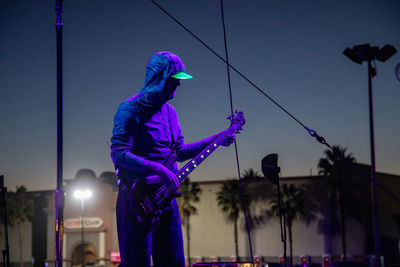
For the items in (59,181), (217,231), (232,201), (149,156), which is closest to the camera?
(149,156)

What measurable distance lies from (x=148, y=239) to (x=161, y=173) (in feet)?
1.81

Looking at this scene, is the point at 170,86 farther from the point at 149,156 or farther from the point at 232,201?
the point at 232,201

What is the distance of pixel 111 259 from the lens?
53.8m

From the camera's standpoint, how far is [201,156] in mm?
4371

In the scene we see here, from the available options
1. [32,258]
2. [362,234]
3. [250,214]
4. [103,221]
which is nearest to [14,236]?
[32,258]

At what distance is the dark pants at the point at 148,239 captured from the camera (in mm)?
3846

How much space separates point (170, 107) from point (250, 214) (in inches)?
2135

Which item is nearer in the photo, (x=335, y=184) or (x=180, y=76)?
(x=180, y=76)

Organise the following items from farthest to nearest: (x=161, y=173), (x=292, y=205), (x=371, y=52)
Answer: (x=292, y=205) < (x=371, y=52) < (x=161, y=173)

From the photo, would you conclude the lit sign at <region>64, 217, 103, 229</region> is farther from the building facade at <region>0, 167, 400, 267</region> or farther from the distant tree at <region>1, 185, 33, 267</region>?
the distant tree at <region>1, 185, 33, 267</region>

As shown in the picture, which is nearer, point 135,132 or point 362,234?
point 135,132

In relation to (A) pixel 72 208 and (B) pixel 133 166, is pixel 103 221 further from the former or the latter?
(B) pixel 133 166

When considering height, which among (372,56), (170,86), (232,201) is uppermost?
(372,56)

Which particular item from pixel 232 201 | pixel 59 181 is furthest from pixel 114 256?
pixel 59 181
